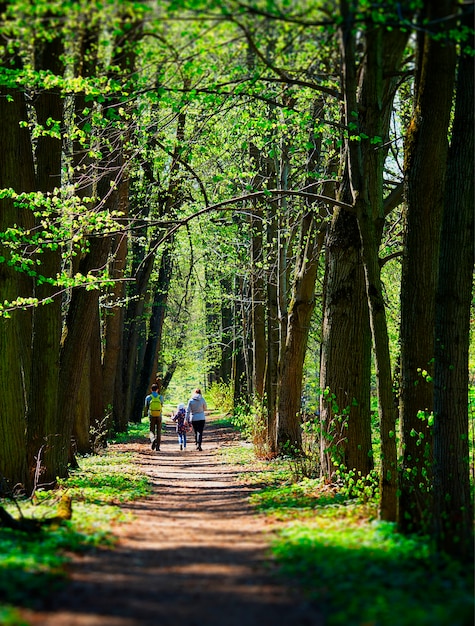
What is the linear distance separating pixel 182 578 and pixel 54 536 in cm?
190

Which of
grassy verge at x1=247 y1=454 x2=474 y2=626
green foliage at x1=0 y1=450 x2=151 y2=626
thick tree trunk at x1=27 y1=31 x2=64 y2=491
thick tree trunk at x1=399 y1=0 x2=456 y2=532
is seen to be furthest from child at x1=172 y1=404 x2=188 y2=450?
thick tree trunk at x1=399 y1=0 x2=456 y2=532

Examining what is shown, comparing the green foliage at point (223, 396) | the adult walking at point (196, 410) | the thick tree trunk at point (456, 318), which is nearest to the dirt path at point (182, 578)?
the thick tree trunk at point (456, 318)

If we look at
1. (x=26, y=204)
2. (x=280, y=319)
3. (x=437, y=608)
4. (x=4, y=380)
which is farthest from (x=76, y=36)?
(x=280, y=319)

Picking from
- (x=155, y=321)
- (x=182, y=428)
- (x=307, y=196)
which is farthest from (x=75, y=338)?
(x=155, y=321)

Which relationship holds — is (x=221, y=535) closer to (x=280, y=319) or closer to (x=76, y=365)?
(x=76, y=365)

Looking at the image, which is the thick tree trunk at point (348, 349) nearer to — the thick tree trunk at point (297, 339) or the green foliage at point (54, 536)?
the green foliage at point (54, 536)

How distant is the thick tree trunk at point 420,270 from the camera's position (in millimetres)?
8938

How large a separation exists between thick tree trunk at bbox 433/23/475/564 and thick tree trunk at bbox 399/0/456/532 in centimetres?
59

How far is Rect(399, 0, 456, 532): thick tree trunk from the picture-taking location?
8.94m

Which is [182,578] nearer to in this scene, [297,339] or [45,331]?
[45,331]

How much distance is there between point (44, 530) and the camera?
786cm

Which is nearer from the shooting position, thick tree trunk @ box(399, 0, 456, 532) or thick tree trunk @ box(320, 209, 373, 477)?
thick tree trunk @ box(399, 0, 456, 532)

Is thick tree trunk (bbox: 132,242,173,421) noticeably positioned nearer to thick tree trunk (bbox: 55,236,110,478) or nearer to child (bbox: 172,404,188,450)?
Result: child (bbox: 172,404,188,450)

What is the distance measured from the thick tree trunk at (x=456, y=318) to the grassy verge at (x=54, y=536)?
3774mm
